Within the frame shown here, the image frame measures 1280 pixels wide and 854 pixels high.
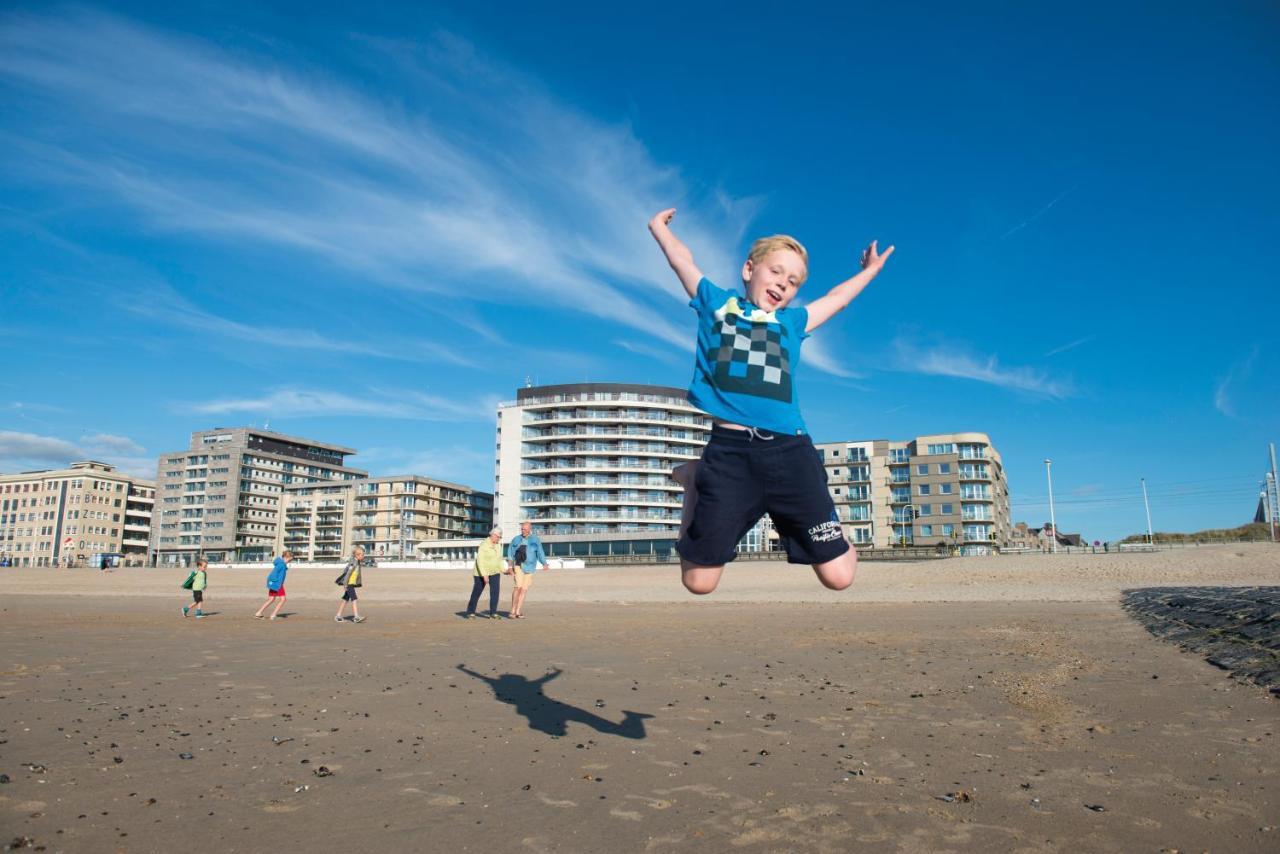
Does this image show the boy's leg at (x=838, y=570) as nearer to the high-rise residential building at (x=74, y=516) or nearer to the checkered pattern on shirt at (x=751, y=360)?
the checkered pattern on shirt at (x=751, y=360)

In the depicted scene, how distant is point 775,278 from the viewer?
5137 mm

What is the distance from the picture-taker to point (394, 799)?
5336 millimetres

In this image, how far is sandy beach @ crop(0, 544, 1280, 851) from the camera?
476cm

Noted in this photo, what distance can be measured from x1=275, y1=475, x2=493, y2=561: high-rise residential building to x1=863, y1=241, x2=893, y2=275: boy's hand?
404 feet

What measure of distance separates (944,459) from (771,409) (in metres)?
104

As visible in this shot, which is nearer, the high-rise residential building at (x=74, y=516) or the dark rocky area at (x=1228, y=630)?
the dark rocky area at (x=1228, y=630)

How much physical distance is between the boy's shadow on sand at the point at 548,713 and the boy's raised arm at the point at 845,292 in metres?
4.19

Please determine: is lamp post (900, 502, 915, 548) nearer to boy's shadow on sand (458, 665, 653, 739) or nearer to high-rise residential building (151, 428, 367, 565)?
boy's shadow on sand (458, 665, 653, 739)

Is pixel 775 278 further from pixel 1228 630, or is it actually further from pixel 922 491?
pixel 922 491

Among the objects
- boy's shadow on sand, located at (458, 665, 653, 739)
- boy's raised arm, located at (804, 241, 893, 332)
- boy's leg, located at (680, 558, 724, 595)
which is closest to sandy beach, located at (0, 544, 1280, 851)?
boy's shadow on sand, located at (458, 665, 653, 739)

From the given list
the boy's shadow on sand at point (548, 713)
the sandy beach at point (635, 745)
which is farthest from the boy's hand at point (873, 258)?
the boy's shadow on sand at point (548, 713)

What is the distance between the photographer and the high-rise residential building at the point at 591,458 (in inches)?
4318

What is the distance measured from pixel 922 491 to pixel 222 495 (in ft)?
386

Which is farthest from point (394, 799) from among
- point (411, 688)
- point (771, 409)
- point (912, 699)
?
point (912, 699)
